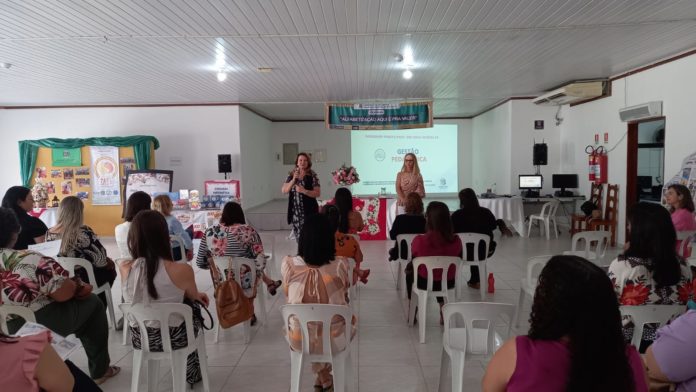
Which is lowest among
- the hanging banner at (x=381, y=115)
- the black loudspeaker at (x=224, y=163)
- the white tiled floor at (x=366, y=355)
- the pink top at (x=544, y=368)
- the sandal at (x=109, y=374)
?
the white tiled floor at (x=366, y=355)

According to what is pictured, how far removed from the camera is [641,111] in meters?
6.31

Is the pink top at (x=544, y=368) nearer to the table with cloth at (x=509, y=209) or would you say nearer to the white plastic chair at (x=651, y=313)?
the white plastic chair at (x=651, y=313)

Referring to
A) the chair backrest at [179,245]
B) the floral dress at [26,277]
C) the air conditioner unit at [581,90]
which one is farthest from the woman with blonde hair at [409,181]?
the floral dress at [26,277]

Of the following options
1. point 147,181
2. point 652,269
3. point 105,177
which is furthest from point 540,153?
point 105,177

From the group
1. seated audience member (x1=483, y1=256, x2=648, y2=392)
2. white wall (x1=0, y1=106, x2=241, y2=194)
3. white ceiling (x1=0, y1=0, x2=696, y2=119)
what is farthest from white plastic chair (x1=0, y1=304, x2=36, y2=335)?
white wall (x1=0, y1=106, x2=241, y2=194)

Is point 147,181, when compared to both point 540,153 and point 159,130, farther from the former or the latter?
point 540,153

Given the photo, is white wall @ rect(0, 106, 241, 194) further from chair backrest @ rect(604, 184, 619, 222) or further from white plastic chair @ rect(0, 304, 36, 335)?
white plastic chair @ rect(0, 304, 36, 335)

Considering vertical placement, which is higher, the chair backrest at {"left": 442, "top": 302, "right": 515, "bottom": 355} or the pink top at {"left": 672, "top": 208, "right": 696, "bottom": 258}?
the pink top at {"left": 672, "top": 208, "right": 696, "bottom": 258}

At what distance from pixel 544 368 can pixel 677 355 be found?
0.63 m

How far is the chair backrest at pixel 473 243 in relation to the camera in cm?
421

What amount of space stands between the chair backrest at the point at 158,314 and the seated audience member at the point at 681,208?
411 cm

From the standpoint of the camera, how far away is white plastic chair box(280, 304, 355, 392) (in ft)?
7.11

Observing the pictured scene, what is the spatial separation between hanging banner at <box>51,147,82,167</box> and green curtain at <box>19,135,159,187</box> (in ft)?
0.27

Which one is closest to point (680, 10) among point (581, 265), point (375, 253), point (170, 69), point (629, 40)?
point (629, 40)
